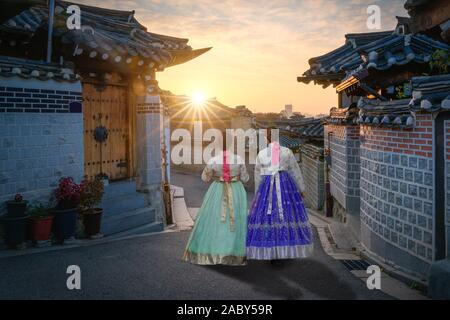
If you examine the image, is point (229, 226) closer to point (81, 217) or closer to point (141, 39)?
point (81, 217)

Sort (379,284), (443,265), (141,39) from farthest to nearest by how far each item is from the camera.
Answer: (141,39), (379,284), (443,265)

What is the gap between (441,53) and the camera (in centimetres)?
602

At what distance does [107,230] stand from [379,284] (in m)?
5.44

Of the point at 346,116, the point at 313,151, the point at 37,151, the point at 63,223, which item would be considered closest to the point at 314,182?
the point at 313,151

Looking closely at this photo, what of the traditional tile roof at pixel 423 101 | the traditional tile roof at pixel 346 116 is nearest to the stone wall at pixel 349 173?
the traditional tile roof at pixel 346 116

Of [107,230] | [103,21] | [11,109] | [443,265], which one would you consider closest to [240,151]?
[103,21]

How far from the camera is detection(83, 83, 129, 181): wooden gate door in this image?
9.38 metres

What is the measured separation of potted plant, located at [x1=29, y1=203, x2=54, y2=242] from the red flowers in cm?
37

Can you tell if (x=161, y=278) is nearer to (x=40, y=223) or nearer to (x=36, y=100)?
(x=40, y=223)

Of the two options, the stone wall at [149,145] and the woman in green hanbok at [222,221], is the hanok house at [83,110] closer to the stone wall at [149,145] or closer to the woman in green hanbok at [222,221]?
the stone wall at [149,145]

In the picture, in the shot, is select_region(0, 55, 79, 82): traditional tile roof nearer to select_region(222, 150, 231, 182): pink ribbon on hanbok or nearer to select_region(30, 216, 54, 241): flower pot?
select_region(30, 216, 54, 241): flower pot

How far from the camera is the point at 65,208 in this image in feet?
24.7

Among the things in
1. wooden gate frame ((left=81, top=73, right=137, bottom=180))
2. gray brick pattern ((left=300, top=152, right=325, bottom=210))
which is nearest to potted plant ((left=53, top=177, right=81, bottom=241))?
wooden gate frame ((left=81, top=73, right=137, bottom=180))

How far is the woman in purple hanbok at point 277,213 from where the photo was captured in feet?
20.3
